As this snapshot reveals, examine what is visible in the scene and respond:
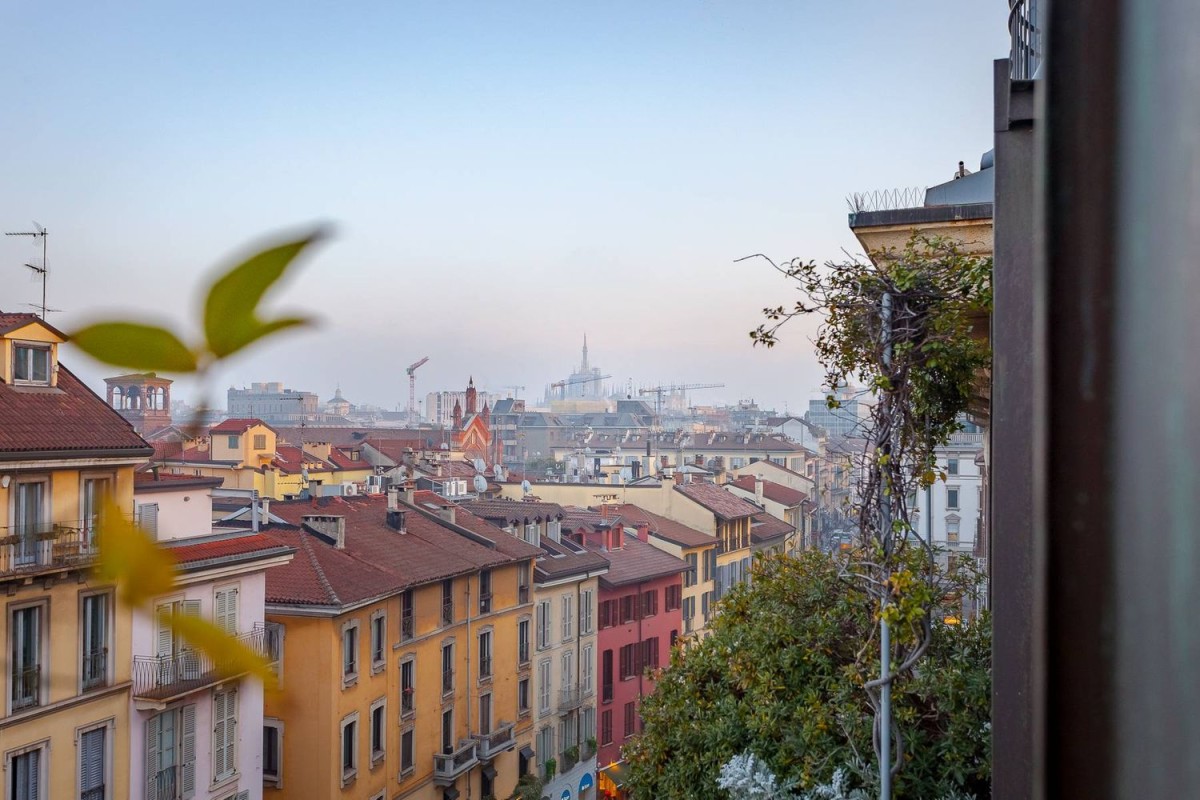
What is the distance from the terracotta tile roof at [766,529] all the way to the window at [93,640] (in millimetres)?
21323

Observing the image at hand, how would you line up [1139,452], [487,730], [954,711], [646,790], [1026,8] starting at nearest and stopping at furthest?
[1139,452] → [1026,8] → [954,711] → [646,790] → [487,730]

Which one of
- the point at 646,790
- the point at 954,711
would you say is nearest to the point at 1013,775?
the point at 954,711

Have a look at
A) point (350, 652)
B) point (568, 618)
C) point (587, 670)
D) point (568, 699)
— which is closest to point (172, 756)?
point (350, 652)

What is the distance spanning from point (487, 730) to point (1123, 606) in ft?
46.7

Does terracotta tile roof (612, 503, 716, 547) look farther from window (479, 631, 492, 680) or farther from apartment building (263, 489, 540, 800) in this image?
window (479, 631, 492, 680)

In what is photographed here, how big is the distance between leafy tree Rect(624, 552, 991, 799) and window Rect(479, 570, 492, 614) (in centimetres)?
973

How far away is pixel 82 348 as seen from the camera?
22cm

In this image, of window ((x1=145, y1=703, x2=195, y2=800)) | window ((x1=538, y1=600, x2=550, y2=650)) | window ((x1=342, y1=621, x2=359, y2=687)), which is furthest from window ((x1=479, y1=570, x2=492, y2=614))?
window ((x1=145, y1=703, x2=195, y2=800))

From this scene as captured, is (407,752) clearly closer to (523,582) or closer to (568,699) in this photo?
(523,582)

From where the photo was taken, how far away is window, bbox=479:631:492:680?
1352 cm

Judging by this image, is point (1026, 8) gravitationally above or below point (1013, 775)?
above

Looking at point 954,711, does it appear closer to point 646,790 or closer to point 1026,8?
point 646,790

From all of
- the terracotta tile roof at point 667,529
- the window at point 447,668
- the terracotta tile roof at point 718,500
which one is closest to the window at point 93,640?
the window at point 447,668

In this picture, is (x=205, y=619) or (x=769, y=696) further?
(x=769, y=696)
